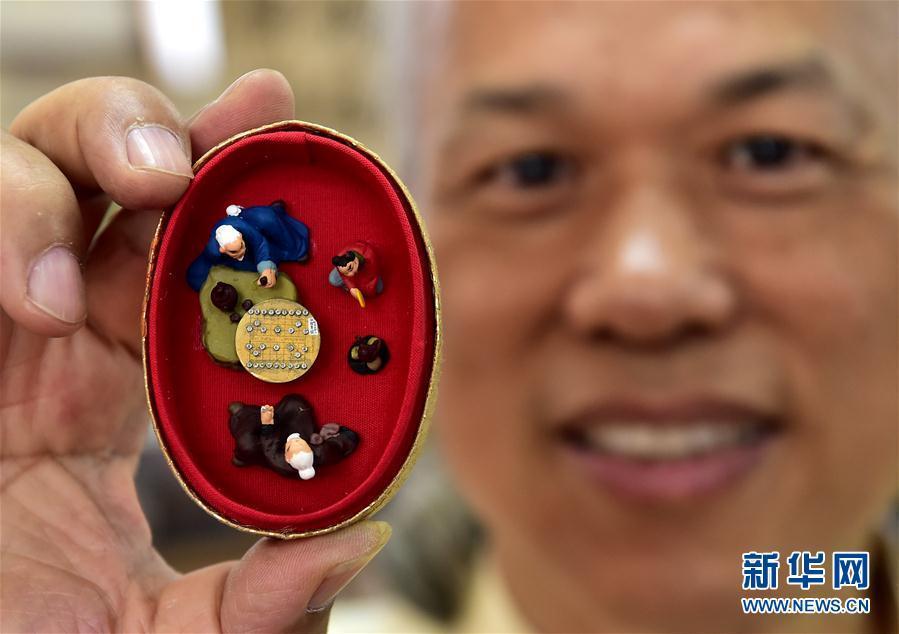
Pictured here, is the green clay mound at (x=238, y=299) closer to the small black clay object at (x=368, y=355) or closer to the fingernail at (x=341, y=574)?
the small black clay object at (x=368, y=355)

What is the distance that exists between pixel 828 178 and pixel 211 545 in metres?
1.17

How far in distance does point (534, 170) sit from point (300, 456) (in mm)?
499

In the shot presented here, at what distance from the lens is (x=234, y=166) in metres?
0.60

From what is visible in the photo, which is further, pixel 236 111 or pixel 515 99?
pixel 515 99

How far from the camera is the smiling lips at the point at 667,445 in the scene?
2.97ft

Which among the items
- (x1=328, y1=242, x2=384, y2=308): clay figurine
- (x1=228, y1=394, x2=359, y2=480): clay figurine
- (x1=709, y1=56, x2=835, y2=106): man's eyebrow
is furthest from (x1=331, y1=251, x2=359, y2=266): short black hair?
(x1=709, y1=56, x2=835, y2=106): man's eyebrow

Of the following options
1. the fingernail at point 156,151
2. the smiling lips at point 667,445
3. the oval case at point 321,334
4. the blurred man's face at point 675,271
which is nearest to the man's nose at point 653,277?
the blurred man's face at point 675,271

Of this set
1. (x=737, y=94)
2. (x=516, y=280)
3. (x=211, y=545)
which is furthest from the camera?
(x=211, y=545)

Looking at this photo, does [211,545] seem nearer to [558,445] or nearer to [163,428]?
[558,445]

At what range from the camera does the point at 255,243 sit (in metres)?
0.59

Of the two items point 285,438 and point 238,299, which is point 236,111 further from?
point 285,438

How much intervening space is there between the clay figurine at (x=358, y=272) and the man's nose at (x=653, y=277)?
0.34m

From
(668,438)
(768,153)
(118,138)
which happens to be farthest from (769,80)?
(118,138)

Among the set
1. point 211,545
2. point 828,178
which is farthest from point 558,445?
point 211,545
